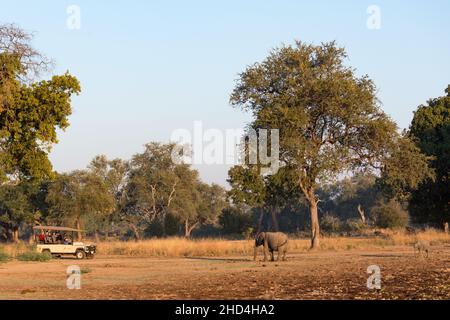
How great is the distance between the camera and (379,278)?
2080 centimetres

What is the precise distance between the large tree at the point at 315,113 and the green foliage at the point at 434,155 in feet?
51.3

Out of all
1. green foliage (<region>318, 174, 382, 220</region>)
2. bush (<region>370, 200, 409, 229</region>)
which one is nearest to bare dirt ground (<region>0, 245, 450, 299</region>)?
bush (<region>370, 200, 409, 229</region>)

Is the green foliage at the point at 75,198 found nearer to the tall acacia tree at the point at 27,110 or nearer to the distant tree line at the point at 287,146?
the distant tree line at the point at 287,146

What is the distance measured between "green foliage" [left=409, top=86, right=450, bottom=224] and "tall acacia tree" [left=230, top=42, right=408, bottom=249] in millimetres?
15686

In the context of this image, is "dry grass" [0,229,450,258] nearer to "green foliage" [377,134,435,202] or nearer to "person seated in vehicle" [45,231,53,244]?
"person seated in vehicle" [45,231,53,244]

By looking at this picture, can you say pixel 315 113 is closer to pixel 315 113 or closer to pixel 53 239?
pixel 315 113

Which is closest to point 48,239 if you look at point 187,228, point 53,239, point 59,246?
point 53,239

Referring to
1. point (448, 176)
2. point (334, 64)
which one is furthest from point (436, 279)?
point (448, 176)

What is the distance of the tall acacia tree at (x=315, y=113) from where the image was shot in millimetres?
44688

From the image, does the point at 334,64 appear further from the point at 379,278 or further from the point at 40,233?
the point at 379,278

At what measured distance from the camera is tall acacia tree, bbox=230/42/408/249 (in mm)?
44688
